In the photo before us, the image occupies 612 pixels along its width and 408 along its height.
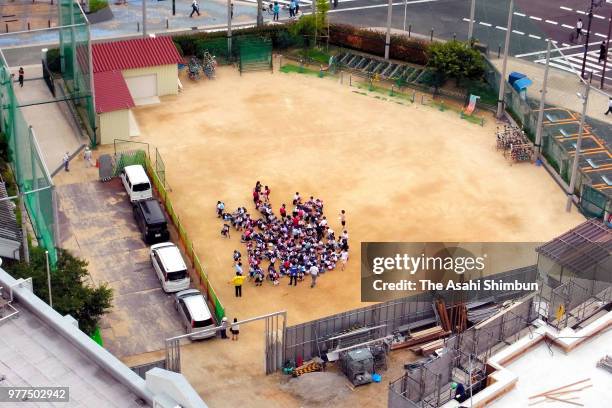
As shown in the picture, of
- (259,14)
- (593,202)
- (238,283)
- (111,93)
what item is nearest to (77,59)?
(111,93)

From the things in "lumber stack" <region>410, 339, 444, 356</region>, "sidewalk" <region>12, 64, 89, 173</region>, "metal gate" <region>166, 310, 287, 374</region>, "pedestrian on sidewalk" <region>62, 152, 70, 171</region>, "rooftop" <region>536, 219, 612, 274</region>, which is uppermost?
"rooftop" <region>536, 219, 612, 274</region>

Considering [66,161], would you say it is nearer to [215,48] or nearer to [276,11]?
[215,48]

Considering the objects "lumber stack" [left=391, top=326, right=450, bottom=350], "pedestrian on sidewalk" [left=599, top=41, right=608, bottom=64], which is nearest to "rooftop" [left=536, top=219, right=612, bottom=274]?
"lumber stack" [left=391, top=326, right=450, bottom=350]

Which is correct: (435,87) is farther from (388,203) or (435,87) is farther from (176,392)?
(176,392)

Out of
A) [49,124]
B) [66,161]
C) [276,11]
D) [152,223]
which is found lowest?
[152,223]

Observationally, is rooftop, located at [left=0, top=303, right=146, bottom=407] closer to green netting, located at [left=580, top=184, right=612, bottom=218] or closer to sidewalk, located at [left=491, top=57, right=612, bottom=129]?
green netting, located at [left=580, top=184, right=612, bottom=218]

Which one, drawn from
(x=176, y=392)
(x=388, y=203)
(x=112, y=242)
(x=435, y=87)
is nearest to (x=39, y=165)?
(x=112, y=242)

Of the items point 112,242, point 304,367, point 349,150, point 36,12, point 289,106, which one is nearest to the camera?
point 304,367
